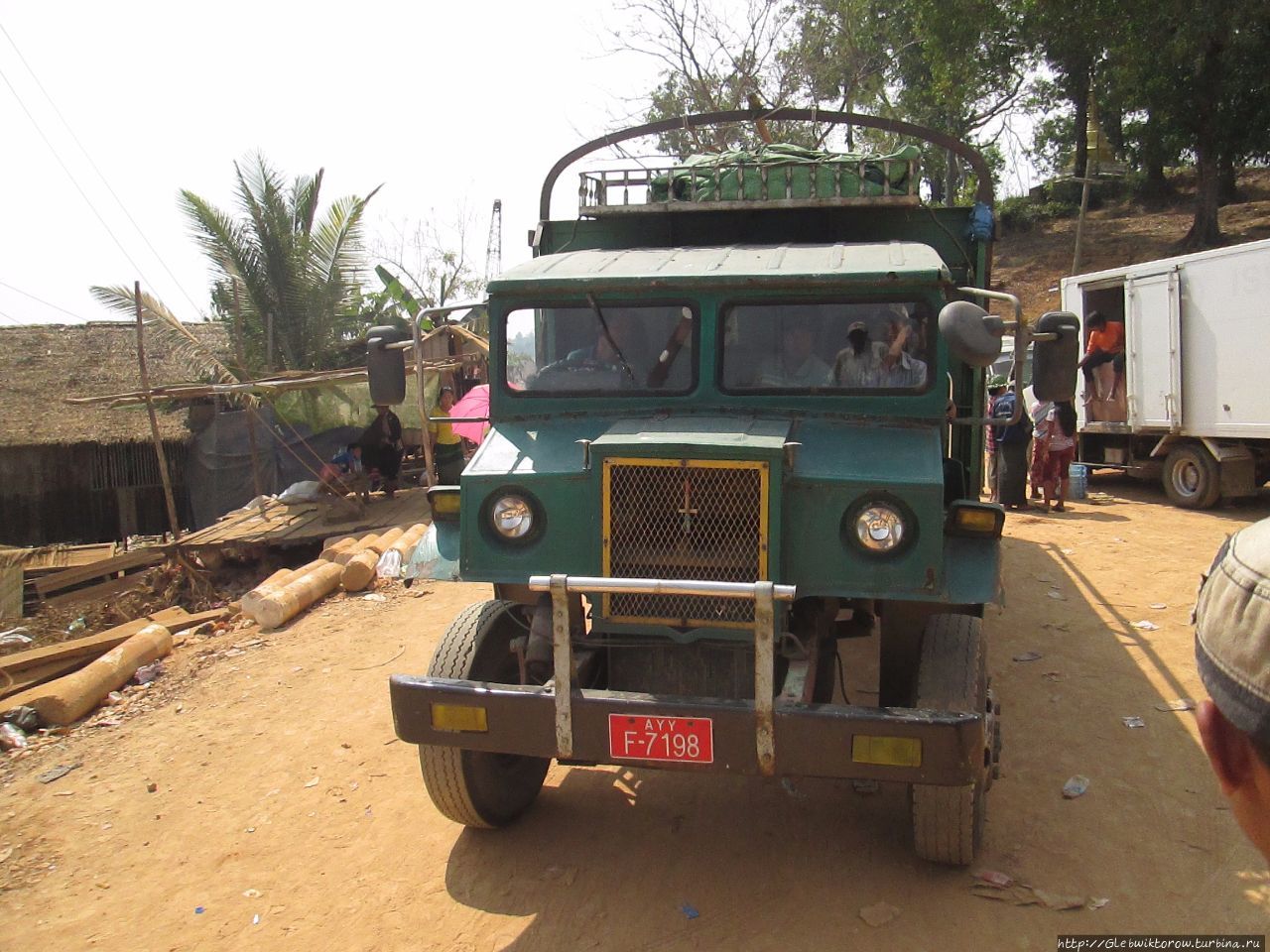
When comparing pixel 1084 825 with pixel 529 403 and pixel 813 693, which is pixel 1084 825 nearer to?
pixel 813 693

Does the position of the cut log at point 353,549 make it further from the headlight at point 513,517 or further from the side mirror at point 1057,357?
the side mirror at point 1057,357

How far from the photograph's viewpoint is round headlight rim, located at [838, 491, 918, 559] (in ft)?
12.2

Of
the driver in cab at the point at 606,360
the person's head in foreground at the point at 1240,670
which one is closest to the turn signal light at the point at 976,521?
the driver in cab at the point at 606,360

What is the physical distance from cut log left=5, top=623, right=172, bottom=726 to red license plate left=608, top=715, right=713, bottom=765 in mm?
5018

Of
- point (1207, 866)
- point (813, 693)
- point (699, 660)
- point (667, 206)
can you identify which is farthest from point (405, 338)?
point (1207, 866)

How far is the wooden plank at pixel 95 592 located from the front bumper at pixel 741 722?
10.6 m

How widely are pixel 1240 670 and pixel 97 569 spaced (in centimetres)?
1410

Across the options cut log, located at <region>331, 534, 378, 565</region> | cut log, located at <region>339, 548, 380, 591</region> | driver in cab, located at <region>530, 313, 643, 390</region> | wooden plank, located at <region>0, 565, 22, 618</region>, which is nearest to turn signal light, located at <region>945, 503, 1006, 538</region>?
driver in cab, located at <region>530, 313, 643, 390</region>

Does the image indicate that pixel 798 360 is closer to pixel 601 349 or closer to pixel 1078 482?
pixel 601 349


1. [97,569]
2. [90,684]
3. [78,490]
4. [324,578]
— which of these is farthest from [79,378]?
[90,684]

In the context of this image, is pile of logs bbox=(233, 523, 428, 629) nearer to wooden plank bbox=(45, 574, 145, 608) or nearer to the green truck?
wooden plank bbox=(45, 574, 145, 608)

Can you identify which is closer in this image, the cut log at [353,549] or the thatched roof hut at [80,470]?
the cut log at [353,549]

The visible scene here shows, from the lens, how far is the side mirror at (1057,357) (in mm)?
4301

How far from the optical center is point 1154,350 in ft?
38.7
